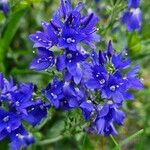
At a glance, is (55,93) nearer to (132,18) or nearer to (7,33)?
(7,33)

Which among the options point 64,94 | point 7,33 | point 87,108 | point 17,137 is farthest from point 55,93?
point 7,33

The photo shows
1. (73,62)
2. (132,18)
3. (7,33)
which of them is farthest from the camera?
(132,18)

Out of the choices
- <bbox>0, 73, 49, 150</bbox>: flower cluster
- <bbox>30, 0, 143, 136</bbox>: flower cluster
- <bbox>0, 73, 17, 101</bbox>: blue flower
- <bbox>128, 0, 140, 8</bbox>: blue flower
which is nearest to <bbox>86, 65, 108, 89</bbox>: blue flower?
<bbox>30, 0, 143, 136</bbox>: flower cluster

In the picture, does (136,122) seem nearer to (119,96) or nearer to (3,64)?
(3,64)

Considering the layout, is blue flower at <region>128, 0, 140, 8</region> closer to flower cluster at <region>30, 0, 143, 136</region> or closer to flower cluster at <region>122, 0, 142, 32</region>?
flower cluster at <region>122, 0, 142, 32</region>

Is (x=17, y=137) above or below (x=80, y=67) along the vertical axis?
below

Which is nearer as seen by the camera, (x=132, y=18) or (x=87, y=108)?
(x=87, y=108)

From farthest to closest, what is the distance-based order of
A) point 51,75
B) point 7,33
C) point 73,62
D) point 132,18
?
point 132,18
point 7,33
point 51,75
point 73,62
